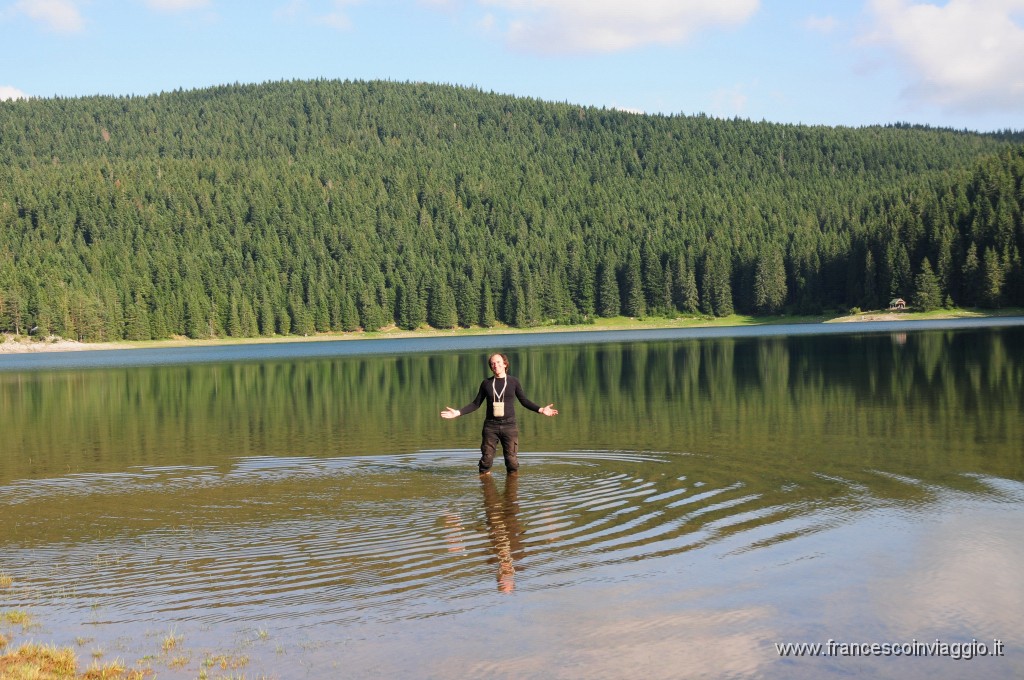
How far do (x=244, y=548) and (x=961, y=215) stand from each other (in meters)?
159

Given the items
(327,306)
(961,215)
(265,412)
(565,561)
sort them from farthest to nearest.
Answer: (327,306) → (961,215) → (265,412) → (565,561)

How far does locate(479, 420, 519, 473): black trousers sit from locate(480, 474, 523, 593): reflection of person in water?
232mm

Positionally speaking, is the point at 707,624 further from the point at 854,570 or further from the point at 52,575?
the point at 52,575

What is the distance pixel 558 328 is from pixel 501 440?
170135mm

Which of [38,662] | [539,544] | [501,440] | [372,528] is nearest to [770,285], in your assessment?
[501,440]

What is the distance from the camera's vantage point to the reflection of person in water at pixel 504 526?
12031mm

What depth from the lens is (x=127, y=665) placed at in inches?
357

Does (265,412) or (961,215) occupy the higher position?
(961,215)

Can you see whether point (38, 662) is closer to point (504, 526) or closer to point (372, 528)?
point (372, 528)

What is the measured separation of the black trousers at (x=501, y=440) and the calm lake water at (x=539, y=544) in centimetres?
38

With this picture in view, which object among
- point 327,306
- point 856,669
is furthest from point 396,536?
point 327,306

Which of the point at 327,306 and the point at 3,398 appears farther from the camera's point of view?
the point at 327,306

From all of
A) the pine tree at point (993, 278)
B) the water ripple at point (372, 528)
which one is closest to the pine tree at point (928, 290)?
the pine tree at point (993, 278)

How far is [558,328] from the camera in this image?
18900cm
